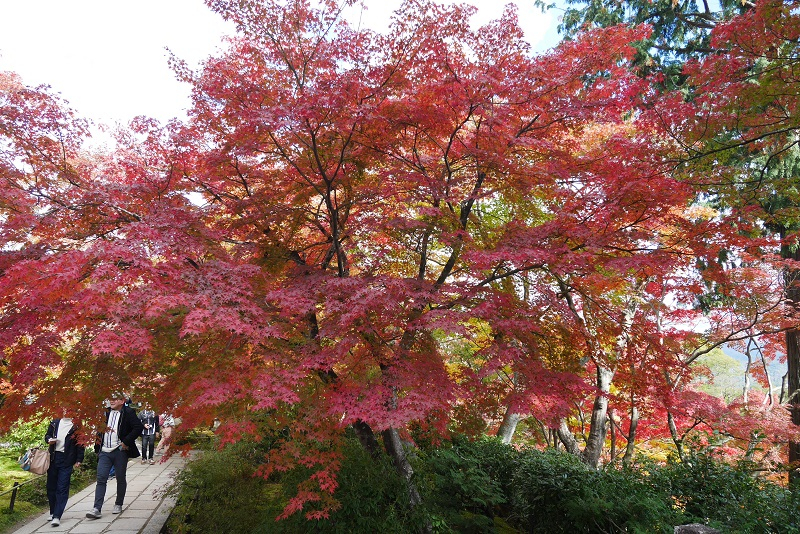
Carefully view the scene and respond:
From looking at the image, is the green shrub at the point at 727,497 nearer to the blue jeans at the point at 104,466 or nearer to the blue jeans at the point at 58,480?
the blue jeans at the point at 104,466

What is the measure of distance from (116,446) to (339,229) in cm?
430

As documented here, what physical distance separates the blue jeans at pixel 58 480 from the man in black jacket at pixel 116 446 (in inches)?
14.2

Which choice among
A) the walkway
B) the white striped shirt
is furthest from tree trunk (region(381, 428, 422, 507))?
the white striped shirt

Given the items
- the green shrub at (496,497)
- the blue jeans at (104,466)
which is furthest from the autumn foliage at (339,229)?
the blue jeans at (104,466)

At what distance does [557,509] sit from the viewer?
508cm

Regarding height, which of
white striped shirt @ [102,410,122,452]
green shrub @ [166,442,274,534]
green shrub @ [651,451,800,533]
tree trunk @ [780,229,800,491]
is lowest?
green shrub @ [166,442,274,534]

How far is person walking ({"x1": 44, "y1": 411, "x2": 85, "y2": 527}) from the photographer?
5.76 metres

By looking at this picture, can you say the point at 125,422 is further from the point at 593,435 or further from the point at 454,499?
the point at 593,435

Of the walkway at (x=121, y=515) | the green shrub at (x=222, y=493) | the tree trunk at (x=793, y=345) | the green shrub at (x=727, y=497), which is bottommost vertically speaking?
the walkway at (x=121, y=515)

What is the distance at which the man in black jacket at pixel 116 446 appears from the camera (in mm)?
6152

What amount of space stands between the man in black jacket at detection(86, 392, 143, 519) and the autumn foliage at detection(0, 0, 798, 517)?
1.73m

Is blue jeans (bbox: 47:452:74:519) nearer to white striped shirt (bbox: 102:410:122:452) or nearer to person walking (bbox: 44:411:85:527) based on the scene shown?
person walking (bbox: 44:411:85:527)

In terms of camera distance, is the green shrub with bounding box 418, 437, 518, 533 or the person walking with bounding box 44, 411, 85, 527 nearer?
the green shrub with bounding box 418, 437, 518, 533

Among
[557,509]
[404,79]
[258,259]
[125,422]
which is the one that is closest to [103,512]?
[125,422]
